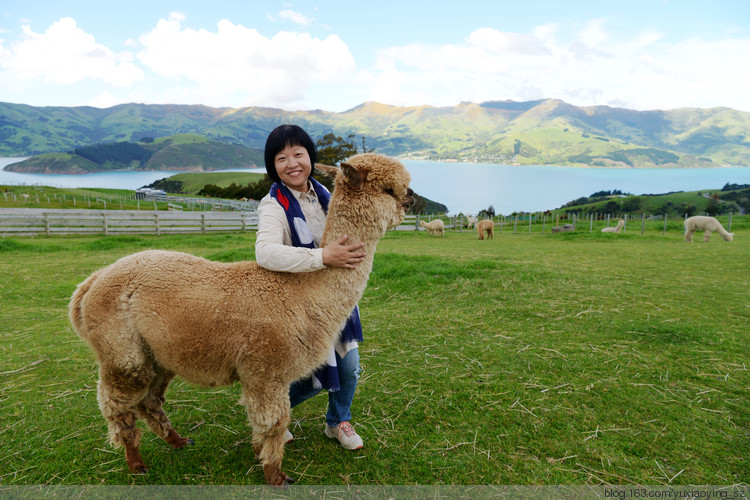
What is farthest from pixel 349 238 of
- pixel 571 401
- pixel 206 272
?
pixel 571 401

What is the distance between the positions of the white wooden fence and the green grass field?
1653cm

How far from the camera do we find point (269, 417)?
92.9 inches

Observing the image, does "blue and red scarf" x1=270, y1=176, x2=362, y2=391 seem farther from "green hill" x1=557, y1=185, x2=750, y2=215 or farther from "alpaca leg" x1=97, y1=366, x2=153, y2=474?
"green hill" x1=557, y1=185, x2=750, y2=215

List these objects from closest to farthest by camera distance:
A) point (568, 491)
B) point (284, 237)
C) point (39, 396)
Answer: point (568, 491)
point (284, 237)
point (39, 396)

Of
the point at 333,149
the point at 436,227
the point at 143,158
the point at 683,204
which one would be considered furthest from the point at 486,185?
the point at 143,158

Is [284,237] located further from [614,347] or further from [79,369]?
[614,347]

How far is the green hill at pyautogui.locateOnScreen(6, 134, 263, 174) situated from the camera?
148m

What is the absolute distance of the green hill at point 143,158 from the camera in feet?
486

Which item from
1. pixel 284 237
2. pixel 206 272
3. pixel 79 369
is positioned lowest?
pixel 79 369

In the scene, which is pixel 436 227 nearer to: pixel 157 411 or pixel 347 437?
pixel 347 437

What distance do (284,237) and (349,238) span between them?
49 cm

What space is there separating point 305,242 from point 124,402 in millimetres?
1677

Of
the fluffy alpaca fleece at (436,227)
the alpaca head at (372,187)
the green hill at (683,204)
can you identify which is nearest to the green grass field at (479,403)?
the alpaca head at (372,187)

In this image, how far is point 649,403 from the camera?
11.2ft
